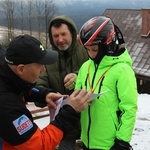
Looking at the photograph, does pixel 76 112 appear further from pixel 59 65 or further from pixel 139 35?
pixel 139 35

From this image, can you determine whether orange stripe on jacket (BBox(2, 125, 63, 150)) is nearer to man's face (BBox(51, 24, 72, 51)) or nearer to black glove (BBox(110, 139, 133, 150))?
black glove (BBox(110, 139, 133, 150))

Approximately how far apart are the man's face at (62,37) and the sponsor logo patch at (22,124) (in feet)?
3.97

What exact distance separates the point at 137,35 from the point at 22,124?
1957 centimetres

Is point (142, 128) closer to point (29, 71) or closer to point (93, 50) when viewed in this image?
point (93, 50)

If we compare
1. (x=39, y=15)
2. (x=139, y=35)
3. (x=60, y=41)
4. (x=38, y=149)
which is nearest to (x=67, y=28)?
(x=60, y=41)

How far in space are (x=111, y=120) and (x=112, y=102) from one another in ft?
0.52

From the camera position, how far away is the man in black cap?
2.01 metres

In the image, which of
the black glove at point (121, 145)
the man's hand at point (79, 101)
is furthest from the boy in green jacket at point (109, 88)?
the man's hand at point (79, 101)

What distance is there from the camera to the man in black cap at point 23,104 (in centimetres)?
201

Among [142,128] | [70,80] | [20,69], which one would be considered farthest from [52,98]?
[142,128]

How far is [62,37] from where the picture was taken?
10.1 ft

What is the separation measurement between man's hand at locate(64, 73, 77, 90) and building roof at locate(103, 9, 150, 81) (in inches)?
572

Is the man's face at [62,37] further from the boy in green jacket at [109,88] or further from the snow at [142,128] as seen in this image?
the snow at [142,128]

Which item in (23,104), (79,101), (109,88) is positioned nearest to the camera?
(23,104)
